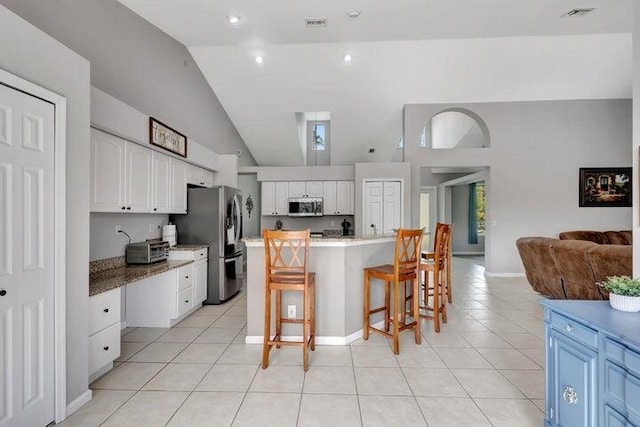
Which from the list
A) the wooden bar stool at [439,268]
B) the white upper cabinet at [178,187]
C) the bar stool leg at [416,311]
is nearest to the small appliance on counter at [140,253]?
the white upper cabinet at [178,187]

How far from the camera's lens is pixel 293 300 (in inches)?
116

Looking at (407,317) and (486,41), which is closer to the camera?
(407,317)

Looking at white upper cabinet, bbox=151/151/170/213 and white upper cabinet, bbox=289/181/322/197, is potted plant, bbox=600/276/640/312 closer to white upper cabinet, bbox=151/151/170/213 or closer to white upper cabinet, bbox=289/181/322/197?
white upper cabinet, bbox=151/151/170/213

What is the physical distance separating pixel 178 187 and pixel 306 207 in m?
3.14

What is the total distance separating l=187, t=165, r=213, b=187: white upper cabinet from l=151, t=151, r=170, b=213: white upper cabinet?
1.92ft

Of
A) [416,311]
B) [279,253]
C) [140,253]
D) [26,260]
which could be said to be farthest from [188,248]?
[416,311]

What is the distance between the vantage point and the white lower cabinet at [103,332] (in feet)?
7.44

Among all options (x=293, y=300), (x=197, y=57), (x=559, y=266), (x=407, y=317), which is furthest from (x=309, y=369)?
(x=197, y=57)

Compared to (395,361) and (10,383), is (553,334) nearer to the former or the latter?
(395,361)

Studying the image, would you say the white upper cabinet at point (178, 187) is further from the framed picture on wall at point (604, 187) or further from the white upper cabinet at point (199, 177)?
the framed picture on wall at point (604, 187)

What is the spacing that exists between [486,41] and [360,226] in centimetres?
384

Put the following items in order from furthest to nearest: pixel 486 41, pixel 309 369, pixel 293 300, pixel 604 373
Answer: pixel 486 41, pixel 293 300, pixel 309 369, pixel 604 373

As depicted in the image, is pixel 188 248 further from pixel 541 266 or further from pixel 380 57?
pixel 541 266

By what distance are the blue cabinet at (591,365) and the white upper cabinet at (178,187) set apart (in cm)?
402
